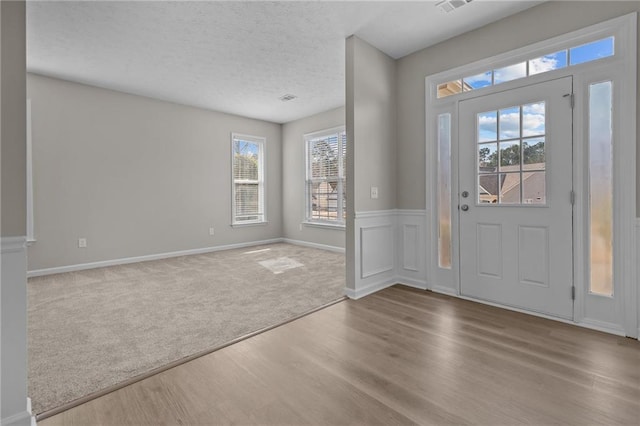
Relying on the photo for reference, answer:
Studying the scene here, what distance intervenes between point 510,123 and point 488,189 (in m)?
0.64

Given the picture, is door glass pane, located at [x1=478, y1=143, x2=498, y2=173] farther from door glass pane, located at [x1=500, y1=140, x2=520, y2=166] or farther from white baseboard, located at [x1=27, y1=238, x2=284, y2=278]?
white baseboard, located at [x1=27, y1=238, x2=284, y2=278]

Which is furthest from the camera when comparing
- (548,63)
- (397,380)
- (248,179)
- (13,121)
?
(248,179)

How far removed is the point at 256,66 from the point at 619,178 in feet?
12.7

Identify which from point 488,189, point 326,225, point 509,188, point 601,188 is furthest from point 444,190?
point 326,225

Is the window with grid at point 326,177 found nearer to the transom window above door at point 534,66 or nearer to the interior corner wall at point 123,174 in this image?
the interior corner wall at point 123,174

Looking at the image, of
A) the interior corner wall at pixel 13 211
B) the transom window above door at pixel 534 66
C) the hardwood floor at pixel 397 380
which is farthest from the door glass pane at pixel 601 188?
the interior corner wall at pixel 13 211

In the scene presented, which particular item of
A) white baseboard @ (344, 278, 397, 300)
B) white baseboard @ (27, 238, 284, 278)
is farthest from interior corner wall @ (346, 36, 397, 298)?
white baseboard @ (27, 238, 284, 278)

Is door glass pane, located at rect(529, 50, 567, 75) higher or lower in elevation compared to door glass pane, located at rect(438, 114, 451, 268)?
higher

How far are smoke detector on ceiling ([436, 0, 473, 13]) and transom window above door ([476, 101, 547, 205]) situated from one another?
3.26 ft

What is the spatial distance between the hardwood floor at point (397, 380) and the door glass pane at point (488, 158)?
1.44 m

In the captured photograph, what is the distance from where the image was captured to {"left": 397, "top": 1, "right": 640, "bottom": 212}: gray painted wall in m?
2.46

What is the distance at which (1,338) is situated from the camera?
126cm

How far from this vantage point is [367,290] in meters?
3.35

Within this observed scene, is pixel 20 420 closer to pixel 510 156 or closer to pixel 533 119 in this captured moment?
pixel 510 156
